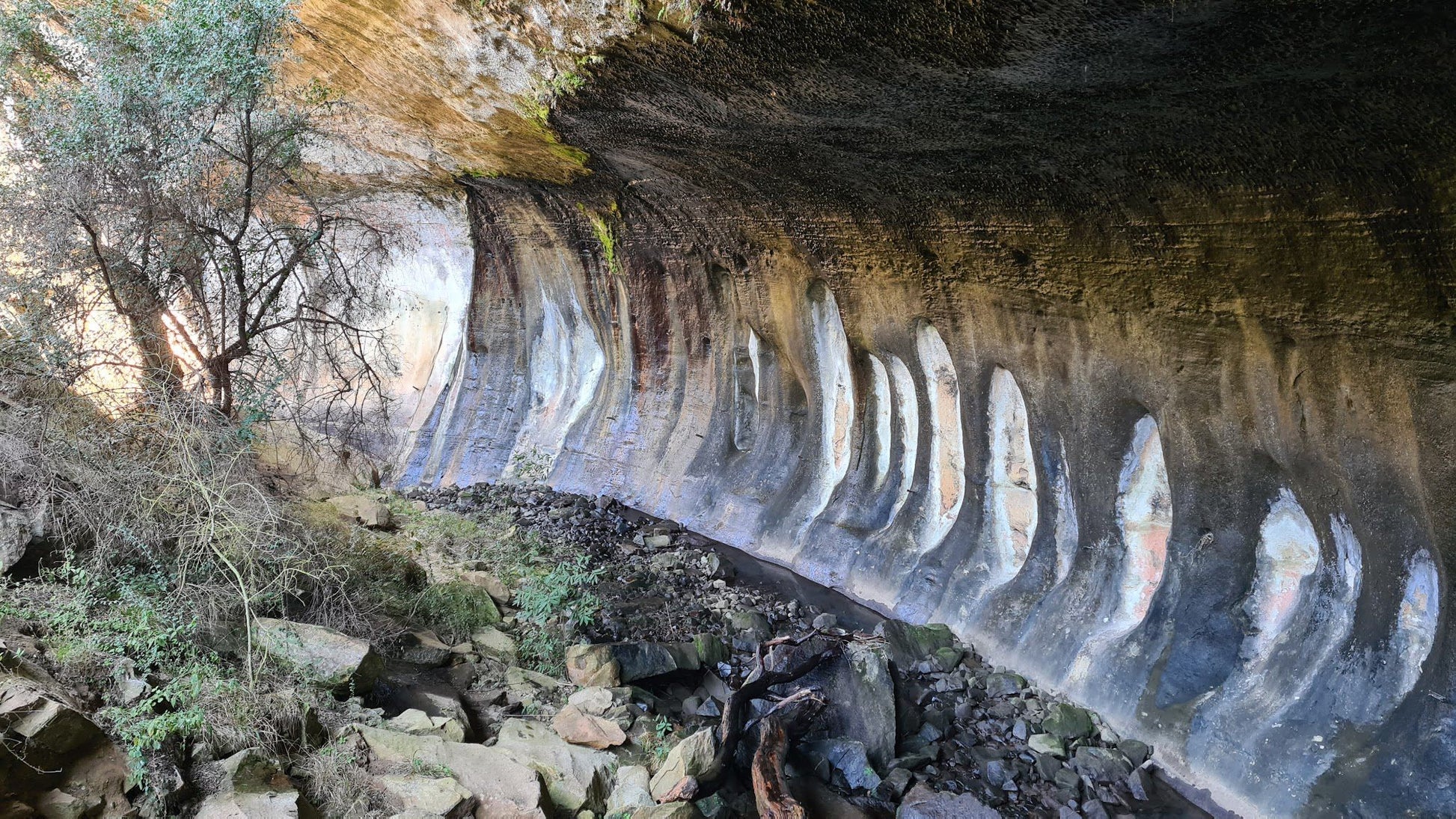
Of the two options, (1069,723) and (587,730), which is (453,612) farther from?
(1069,723)

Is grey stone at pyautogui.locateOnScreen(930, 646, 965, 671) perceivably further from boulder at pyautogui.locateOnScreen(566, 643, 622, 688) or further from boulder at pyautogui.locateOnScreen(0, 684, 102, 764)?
boulder at pyautogui.locateOnScreen(0, 684, 102, 764)

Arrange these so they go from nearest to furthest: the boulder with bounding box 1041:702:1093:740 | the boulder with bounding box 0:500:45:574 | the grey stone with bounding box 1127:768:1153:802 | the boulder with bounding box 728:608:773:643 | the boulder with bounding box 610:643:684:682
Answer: the boulder with bounding box 0:500:45:574 < the grey stone with bounding box 1127:768:1153:802 < the boulder with bounding box 1041:702:1093:740 < the boulder with bounding box 610:643:684:682 < the boulder with bounding box 728:608:773:643

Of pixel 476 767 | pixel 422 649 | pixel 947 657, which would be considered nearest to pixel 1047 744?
pixel 947 657

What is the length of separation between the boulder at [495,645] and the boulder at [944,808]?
288cm

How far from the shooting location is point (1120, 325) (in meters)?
5.88

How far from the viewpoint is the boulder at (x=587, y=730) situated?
5.46 m

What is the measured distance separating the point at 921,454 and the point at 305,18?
6.42m

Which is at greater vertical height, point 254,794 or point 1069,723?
point 1069,723

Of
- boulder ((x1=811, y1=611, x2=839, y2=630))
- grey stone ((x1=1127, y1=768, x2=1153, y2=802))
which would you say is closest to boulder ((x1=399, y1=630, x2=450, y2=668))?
boulder ((x1=811, y1=611, x2=839, y2=630))

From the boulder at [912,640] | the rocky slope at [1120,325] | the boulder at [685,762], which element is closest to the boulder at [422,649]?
the boulder at [685,762]

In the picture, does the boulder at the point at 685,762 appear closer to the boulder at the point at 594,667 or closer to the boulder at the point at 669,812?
the boulder at the point at 669,812

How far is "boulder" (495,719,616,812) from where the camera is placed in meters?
4.89

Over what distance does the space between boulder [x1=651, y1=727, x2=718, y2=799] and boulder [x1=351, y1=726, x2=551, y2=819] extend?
70cm

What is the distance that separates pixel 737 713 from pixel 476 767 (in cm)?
159
